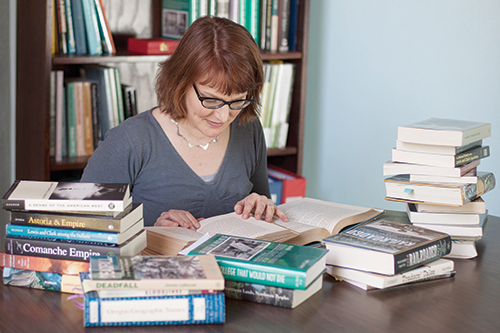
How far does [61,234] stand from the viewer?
3.31 ft

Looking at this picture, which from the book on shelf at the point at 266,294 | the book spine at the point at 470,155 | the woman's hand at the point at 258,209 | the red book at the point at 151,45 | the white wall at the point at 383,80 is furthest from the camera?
the red book at the point at 151,45

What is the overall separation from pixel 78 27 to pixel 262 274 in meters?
1.56

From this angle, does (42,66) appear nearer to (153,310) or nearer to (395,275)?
(153,310)

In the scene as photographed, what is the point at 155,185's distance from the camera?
165cm

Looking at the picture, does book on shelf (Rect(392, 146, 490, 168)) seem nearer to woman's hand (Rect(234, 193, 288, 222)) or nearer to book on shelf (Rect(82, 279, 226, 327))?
woman's hand (Rect(234, 193, 288, 222))

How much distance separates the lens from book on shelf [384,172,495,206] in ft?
4.20

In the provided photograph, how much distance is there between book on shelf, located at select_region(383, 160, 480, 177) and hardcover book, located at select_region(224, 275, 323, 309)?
0.45m

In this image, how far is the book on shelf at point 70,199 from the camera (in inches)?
38.8

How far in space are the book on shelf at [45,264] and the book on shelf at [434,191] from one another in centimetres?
75

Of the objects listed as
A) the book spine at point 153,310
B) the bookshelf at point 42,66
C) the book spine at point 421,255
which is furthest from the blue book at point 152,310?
the bookshelf at point 42,66

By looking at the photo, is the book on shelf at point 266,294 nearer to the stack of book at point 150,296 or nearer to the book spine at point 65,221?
the stack of book at point 150,296

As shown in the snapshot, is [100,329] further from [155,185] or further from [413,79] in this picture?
[413,79]

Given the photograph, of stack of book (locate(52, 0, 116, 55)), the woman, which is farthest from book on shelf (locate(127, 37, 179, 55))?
the woman

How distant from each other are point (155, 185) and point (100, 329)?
31.0 inches
